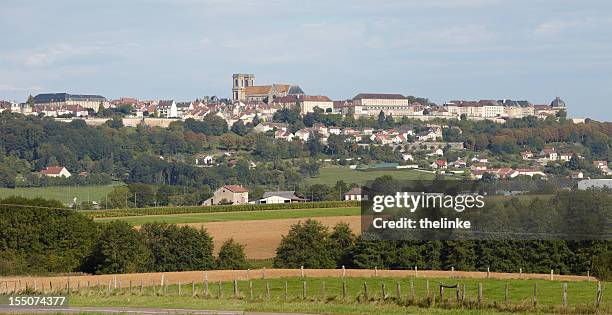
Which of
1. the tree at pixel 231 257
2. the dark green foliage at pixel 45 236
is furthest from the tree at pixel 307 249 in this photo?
the dark green foliage at pixel 45 236

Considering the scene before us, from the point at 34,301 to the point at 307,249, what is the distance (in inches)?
766

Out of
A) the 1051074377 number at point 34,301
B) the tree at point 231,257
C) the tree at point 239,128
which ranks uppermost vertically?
the tree at point 239,128

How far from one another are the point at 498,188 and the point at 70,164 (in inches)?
3447

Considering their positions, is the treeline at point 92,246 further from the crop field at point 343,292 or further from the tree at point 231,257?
→ the crop field at point 343,292

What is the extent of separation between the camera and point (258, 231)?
60.4m

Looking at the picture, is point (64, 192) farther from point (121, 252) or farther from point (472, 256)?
point (472, 256)

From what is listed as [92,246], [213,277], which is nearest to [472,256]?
[213,277]

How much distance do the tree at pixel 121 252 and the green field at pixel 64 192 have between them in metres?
43.6

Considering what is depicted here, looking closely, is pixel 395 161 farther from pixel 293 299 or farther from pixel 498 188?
pixel 293 299

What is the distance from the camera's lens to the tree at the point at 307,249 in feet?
150

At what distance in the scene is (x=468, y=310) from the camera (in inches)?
981

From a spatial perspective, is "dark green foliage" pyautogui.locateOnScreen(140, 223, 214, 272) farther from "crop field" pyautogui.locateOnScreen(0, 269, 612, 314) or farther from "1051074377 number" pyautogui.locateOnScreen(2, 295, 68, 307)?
"1051074377 number" pyautogui.locateOnScreen(2, 295, 68, 307)

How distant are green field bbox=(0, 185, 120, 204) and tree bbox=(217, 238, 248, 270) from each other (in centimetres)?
4290

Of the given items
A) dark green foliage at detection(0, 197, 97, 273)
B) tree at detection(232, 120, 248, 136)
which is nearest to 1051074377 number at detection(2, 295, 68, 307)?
dark green foliage at detection(0, 197, 97, 273)
